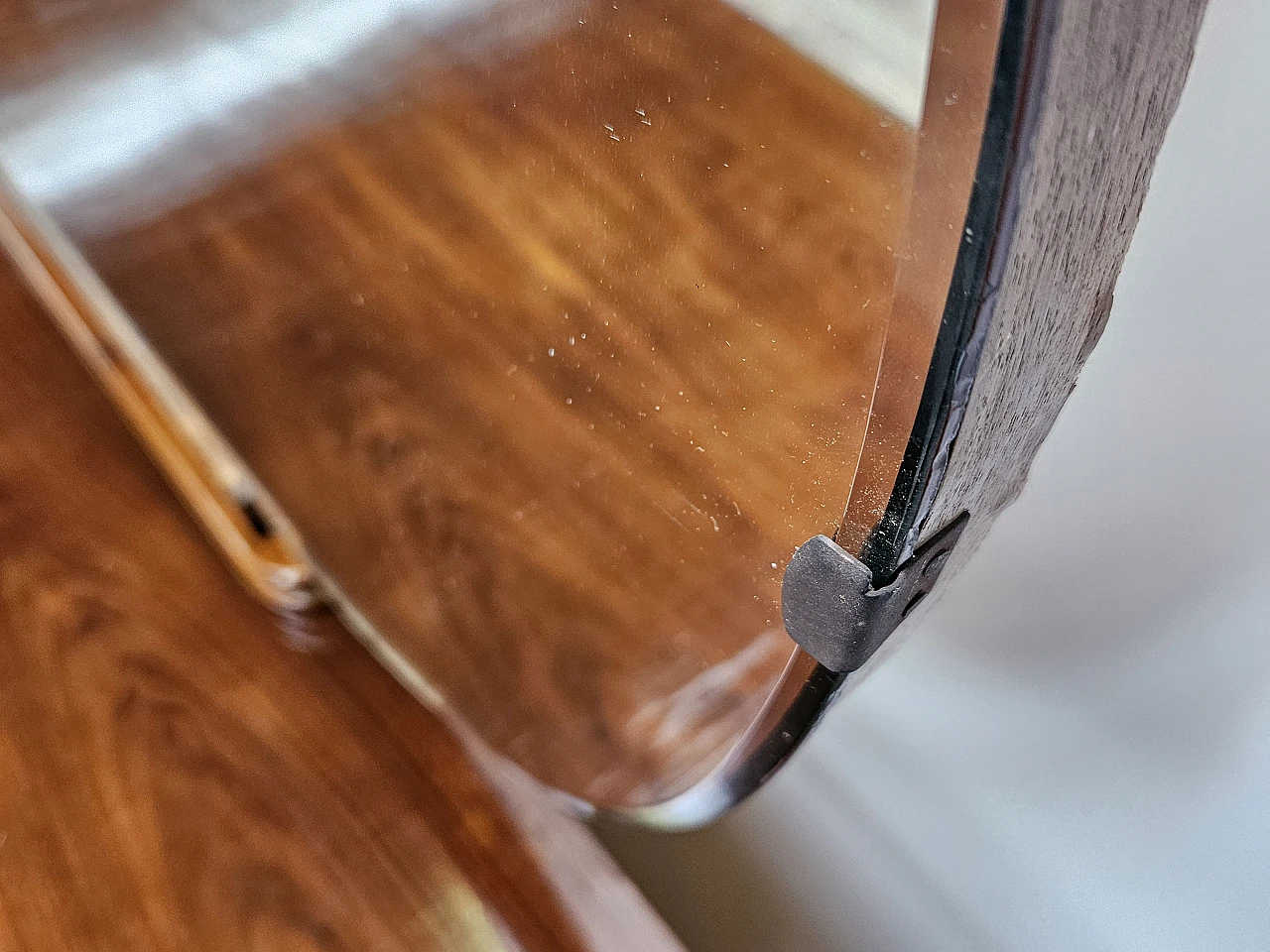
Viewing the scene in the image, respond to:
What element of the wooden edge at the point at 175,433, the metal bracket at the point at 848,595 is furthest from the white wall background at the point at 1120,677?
the wooden edge at the point at 175,433

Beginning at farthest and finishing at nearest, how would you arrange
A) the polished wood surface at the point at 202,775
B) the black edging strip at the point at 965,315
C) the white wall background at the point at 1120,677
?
the polished wood surface at the point at 202,775 < the white wall background at the point at 1120,677 < the black edging strip at the point at 965,315

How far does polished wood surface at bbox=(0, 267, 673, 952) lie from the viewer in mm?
406

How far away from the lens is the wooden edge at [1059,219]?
0.37 ft

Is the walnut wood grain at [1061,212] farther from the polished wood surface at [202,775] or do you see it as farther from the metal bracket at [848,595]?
the polished wood surface at [202,775]

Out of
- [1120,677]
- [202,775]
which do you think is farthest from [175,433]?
[1120,677]

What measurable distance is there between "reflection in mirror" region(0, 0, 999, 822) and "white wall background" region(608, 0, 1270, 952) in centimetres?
6

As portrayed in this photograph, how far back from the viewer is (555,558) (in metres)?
0.33

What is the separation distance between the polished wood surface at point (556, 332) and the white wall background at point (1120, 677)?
6 centimetres

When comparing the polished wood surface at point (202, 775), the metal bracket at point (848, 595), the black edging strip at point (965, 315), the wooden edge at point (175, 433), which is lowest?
the polished wood surface at point (202, 775)

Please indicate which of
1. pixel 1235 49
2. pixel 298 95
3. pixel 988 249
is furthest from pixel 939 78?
pixel 298 95

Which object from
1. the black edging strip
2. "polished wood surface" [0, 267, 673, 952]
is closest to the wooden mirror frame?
the black edging strip

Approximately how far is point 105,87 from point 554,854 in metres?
0.33

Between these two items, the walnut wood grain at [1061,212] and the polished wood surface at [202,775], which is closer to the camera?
the walnut wood grain at [1061,212]

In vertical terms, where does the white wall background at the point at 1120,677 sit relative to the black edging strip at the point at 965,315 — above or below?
below
